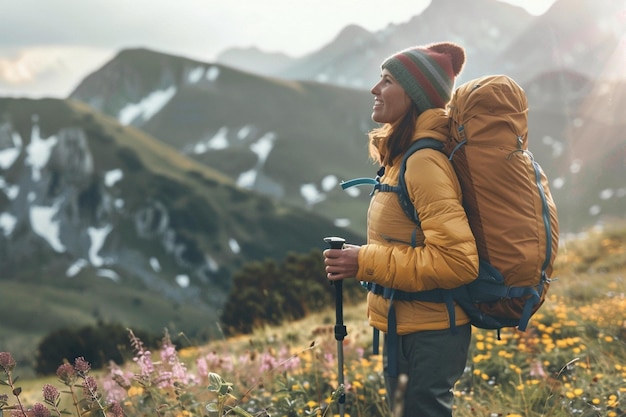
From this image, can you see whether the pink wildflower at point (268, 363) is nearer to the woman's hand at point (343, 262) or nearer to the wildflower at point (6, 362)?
the woman's hand at point (343, 262)

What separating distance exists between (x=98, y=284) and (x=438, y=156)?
13503cm

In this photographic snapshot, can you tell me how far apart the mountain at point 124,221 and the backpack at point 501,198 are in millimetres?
118843

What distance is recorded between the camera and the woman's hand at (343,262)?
3.02 meters

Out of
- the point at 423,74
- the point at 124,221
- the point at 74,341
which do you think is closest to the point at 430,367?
the point at 423,74

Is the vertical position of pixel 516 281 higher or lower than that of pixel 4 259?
higher

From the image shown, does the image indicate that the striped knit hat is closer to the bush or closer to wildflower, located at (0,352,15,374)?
wildflower, located at (0,352,15,374)

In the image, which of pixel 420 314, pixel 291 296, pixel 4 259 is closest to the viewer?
pixel 420 314

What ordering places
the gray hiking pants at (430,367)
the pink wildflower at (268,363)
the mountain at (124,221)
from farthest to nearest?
the mountain at (124,221) < the pink wildflower at (268,363) < the gray hiking pants at (430,367)

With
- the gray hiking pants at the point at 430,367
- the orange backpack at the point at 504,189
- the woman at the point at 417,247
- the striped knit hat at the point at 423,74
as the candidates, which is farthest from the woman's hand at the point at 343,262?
the striped knit hat at the point at 423,74

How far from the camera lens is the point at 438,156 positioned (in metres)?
2.91

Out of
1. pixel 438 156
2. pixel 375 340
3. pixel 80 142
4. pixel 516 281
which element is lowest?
pixel 80 142

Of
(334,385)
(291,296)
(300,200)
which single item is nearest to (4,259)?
(300,200)

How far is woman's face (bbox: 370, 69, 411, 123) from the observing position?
3170 mm

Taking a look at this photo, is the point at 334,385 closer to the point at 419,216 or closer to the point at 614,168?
the point at 419,216
